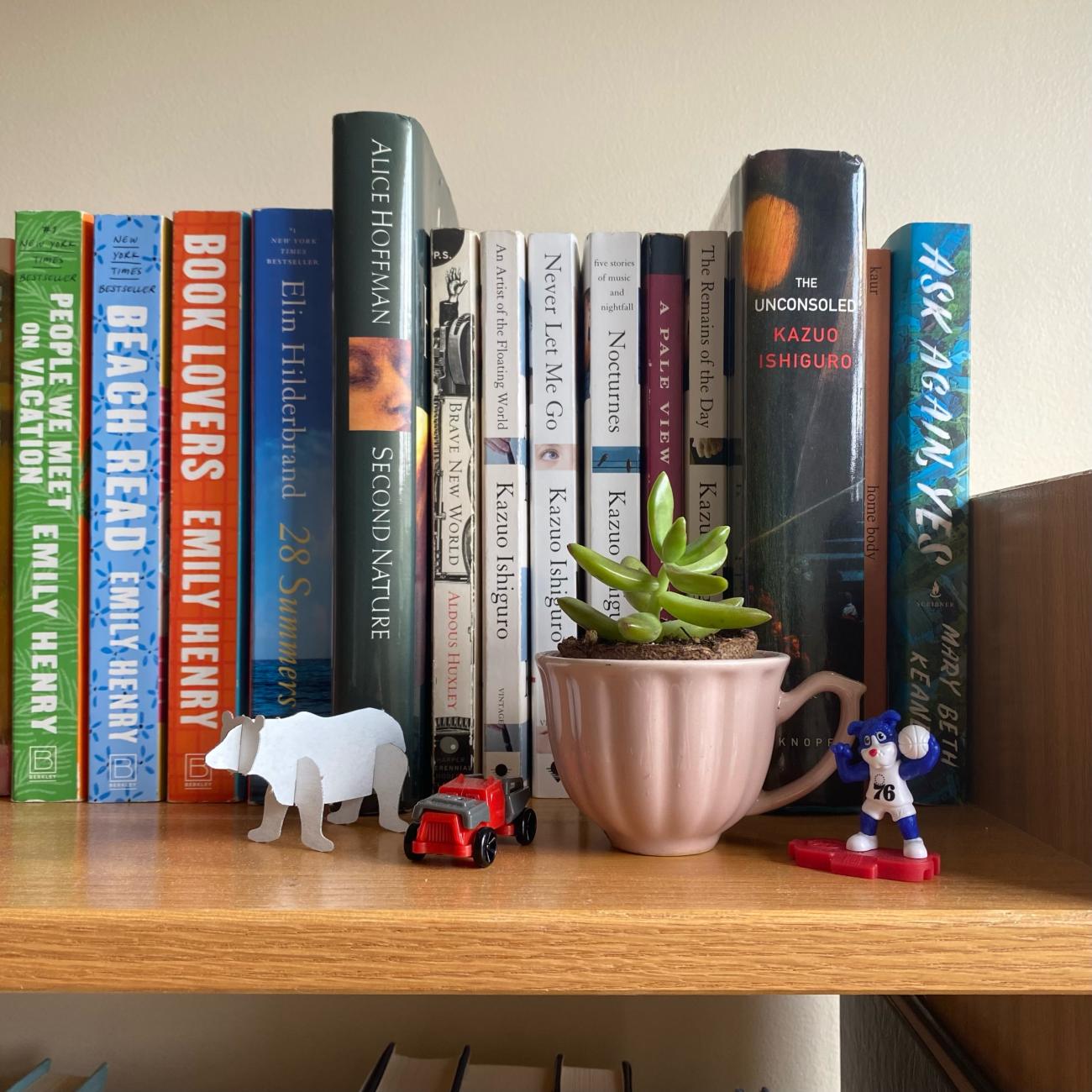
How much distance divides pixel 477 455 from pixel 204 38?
42 centimetres

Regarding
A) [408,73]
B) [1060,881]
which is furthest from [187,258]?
[1060,881]

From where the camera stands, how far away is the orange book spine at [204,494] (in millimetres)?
527

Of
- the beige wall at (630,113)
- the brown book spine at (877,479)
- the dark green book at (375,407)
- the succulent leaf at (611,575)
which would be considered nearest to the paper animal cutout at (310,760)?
A: the dark green book at (375,407)

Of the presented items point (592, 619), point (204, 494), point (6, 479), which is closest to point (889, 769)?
point (592, 619)

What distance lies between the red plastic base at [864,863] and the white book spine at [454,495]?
0.18 m

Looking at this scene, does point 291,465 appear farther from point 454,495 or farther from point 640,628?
point 640,628

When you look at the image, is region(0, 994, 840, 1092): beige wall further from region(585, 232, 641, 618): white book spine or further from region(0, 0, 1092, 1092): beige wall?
region(585, 232, 641, 618): white book spine

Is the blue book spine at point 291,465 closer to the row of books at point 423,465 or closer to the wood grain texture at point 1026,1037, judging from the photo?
the row of books at point 423,465

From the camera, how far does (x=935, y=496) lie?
52cm

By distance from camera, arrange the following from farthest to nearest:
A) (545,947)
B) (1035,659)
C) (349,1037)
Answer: (349,1037), (1035,659), (545,947)

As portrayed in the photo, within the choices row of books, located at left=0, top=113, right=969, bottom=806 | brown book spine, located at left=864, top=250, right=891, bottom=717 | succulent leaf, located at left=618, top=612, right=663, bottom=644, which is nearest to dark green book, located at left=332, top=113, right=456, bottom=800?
row of books, located at left=0, top=113, right=969, bottom=806

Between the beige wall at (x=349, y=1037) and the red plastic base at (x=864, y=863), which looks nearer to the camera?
the red plastic base at (x=864, y=863)

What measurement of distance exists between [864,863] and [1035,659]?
0.13 meters

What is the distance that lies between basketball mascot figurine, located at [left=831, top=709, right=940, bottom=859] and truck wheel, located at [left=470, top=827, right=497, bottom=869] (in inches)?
6.0
